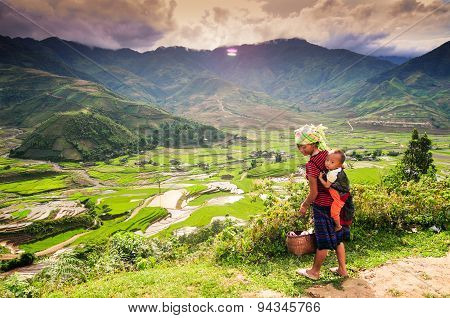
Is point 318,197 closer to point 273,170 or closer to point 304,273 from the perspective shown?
point 304,273

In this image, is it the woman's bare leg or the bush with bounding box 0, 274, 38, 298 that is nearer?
the woman's bare leg

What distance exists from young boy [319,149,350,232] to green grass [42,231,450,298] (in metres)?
1.31

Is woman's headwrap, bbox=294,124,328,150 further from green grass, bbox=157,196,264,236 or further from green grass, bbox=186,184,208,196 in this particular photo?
green grass, bbox=186,184,208,196

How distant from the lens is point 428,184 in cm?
920

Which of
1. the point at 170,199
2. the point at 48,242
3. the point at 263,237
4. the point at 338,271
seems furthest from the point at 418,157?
the point at 48,242

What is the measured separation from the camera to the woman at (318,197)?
17.4ft

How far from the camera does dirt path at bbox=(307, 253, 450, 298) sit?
197 inches

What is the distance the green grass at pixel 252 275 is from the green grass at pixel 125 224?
114 ft

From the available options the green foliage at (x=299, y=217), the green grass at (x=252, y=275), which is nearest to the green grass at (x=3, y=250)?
the green grass at (x=252, y=275)

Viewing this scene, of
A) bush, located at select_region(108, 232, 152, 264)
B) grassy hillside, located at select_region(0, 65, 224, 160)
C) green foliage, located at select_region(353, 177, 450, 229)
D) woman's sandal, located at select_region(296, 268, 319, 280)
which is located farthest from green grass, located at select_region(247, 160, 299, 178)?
woman's sandal, located at select_region(296, 268, 319, 280)

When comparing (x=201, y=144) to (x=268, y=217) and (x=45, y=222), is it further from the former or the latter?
(x=268, y=217)

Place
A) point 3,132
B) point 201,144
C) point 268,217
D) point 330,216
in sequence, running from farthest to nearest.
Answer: point 3,132
point 201,144
point 268,217
point 330,216

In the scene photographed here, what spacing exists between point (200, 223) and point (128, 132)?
284ft
